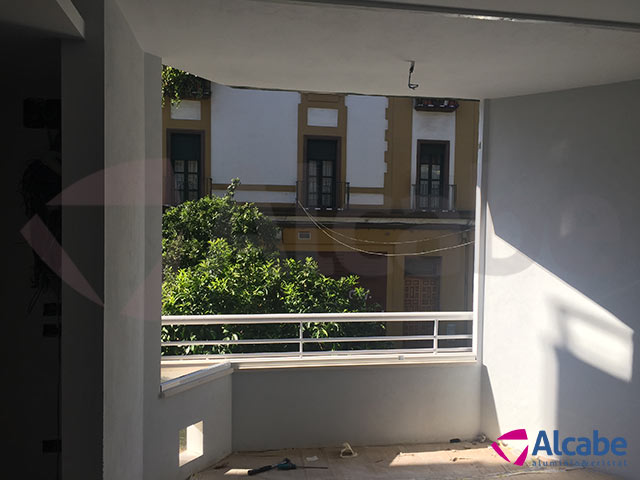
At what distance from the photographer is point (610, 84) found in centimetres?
395

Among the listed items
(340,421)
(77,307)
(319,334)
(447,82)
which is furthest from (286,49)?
(319,334)

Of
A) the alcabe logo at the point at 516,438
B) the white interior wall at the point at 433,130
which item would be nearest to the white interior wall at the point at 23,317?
the alcabe logo at the point at 516,438

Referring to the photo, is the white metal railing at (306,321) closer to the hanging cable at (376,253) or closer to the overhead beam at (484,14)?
the overhead beam at (484,14)

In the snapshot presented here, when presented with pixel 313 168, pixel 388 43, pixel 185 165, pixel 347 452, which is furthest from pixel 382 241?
pixel 388 43

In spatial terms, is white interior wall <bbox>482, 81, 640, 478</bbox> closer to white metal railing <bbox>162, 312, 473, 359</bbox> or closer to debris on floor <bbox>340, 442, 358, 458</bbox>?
white metal railing <bbox>162, 312, 473, 359</bbox>

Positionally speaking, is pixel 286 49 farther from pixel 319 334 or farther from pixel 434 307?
pixel 434 307

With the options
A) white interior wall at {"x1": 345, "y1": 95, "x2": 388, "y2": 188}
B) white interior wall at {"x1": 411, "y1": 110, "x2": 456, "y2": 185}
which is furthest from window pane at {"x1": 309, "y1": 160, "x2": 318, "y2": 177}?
white interior wall at {"x1": 411, "y1": 110, "x2": 456, "y2": 185}

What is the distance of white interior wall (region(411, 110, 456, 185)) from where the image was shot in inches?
408

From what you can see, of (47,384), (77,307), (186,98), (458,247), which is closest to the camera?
(77,307)

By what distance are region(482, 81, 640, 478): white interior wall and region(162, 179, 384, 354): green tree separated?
2283 mm

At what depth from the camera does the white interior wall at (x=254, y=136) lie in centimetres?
970

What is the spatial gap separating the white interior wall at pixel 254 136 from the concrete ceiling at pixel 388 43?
5.31 metres

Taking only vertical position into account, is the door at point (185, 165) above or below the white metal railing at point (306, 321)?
above

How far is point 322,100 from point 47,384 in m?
8.07
